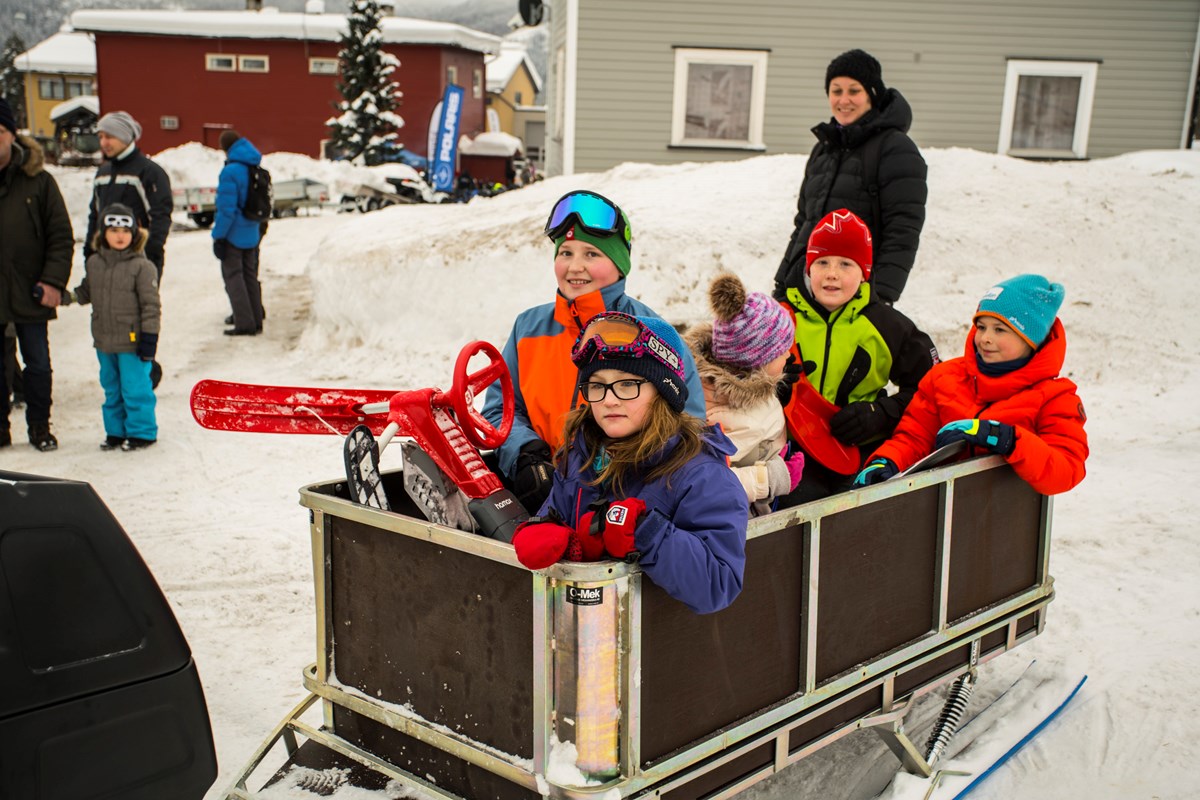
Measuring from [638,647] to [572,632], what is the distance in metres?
0.15

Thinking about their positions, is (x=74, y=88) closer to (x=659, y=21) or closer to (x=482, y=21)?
(x=659, y=21)

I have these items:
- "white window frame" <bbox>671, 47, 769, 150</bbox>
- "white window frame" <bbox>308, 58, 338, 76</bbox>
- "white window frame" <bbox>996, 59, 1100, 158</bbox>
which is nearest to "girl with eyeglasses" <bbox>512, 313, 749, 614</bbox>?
"white window frame" <bbox>671, 47, 769, 150</bbox>

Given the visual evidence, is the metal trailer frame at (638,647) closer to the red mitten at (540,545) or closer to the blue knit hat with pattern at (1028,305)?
the red mitten at (540,545)

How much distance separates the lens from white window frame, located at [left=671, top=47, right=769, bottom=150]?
14398 millimetres

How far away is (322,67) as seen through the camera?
39562 millimetres

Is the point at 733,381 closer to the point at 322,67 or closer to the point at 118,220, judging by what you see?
the point at 118,220

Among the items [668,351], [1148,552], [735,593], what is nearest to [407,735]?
[735,593]

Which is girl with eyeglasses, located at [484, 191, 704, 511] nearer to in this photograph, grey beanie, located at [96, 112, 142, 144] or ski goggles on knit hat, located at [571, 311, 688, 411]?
ski goggles on knit hat, located at [571, 311, 688, 411]

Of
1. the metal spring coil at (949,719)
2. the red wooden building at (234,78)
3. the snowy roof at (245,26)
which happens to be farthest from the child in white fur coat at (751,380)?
the snowy roof at (245,26)

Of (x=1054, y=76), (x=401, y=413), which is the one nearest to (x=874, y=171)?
(x=401, y=413)

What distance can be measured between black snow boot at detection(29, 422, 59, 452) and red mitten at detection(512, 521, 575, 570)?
546cm

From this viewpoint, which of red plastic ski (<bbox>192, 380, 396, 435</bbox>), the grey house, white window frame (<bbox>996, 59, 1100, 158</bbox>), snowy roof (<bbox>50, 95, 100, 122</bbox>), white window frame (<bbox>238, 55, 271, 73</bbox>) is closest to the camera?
red plastic ski (<bbox>192, 380, 396, 435</bbox>)

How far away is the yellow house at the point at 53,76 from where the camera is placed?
60.8 meters

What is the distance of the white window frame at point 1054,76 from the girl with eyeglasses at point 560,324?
13.5 metres
